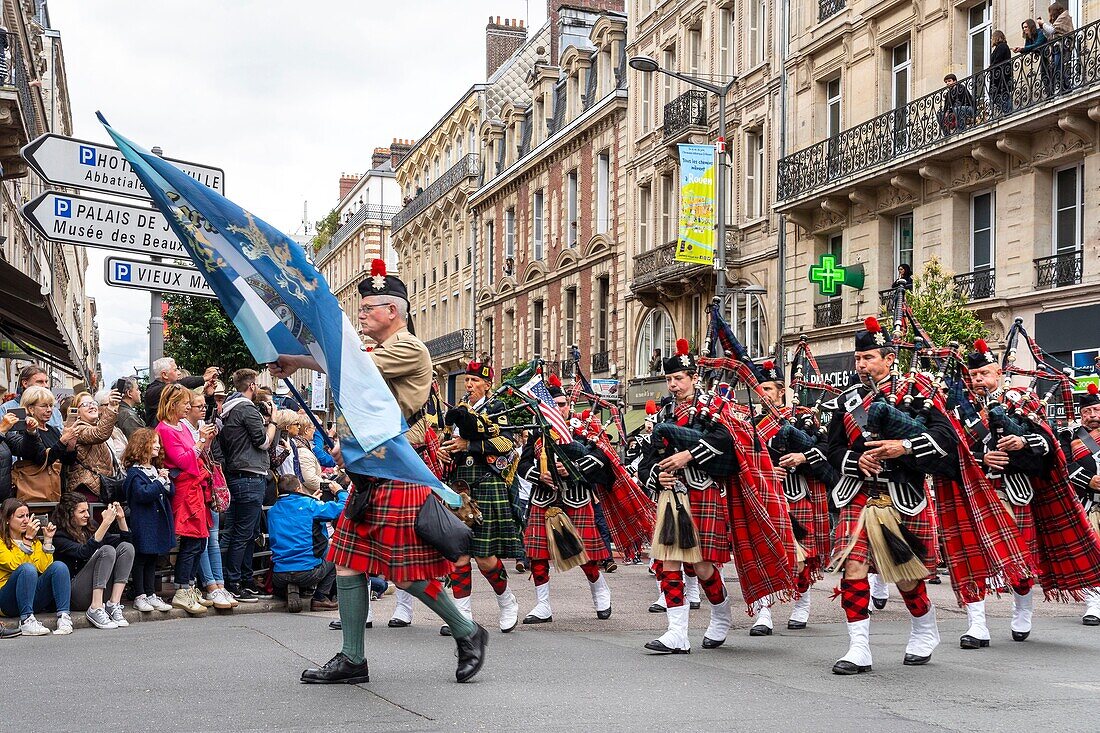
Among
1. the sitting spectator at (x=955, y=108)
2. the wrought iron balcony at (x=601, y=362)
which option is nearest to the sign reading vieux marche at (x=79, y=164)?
the sitting spectator at (x=955, y=108)

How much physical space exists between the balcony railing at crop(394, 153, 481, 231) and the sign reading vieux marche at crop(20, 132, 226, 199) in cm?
4241

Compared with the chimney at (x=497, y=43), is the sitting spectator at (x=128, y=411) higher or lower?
lower

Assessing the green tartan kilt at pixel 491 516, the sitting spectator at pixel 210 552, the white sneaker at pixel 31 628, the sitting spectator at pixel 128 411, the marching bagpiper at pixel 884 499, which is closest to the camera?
the marching bagpiper at pixel 884 499

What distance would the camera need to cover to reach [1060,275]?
19.9 metres

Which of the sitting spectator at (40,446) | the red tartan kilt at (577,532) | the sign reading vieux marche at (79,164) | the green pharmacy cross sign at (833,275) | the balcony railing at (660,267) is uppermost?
the balcony railing at (660,267)

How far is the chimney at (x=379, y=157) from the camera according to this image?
68.3 meters

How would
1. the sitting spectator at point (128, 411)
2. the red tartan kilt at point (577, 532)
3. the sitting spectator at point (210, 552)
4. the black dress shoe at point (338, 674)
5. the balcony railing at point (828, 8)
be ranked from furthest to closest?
1. the balcony railing at point (828, 8)
2. the sitting spectator at point (128, 411)
3. the sitting spectator at point (210, 552)
4. the red tartan kilt at point (577, 532)
5. the black dress shoe at point (338, 674)

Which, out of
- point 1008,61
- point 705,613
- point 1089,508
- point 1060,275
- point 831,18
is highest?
point 831,18

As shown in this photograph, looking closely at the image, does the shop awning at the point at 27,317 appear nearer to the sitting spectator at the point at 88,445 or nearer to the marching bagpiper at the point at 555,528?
the sitting spectator at the point at 88,445

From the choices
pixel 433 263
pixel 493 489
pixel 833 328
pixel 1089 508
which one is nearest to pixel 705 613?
pixel 493 489

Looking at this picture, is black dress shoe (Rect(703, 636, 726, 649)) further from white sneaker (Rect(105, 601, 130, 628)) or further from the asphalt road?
white sneaker (Rect(105, 601, 130, 628))

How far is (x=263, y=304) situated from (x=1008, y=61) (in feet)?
55.2

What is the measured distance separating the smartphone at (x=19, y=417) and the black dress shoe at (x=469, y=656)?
427 centimetres

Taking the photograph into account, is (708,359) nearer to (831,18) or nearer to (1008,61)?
(1008,61)
